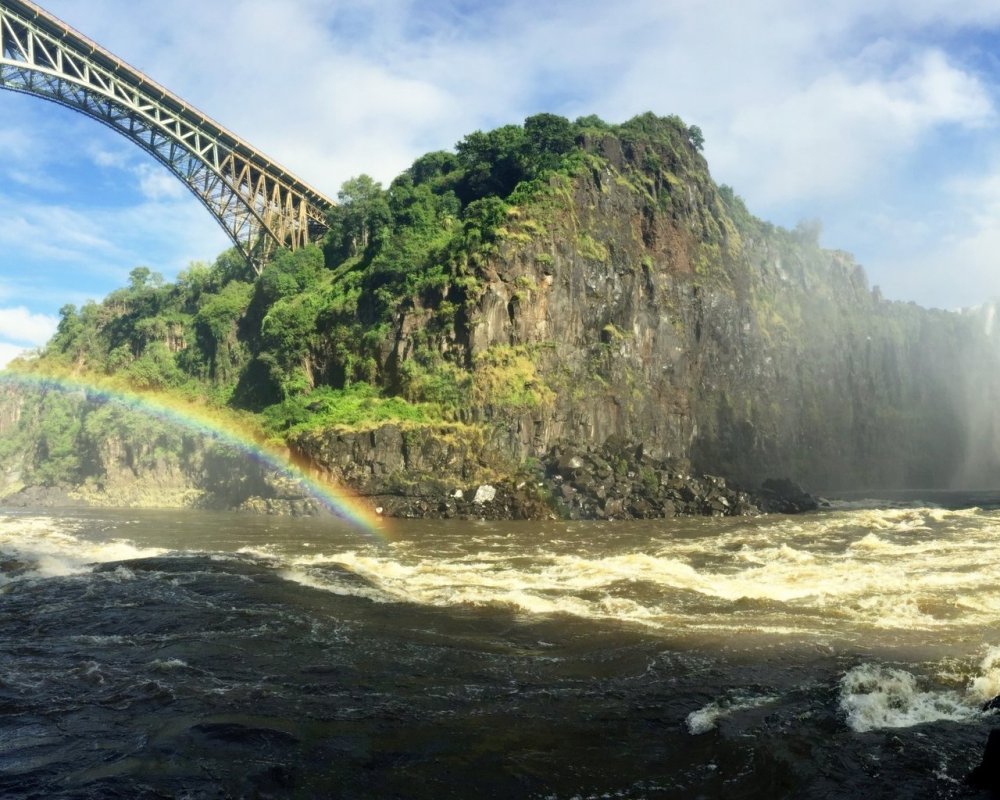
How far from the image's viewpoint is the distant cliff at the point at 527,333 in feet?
157

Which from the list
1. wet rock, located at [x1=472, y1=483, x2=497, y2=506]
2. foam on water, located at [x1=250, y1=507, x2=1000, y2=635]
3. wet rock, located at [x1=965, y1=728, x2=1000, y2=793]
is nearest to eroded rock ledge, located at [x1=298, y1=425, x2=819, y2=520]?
wet rock, located at [x1=472, y1=483, x2=497, y2=506]

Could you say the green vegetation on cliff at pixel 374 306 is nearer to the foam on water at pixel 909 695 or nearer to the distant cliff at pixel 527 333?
the distant cliff at pixel 527 333

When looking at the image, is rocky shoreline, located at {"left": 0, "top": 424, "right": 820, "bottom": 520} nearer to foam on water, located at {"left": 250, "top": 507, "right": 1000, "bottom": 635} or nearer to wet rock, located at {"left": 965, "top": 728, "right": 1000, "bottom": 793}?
foam on water, located at {"left": 250, "top": 507, "right": 1000, "bottom": 635}

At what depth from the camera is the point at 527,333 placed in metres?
50.4

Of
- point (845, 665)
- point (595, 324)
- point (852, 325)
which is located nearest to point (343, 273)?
point (595, 324)

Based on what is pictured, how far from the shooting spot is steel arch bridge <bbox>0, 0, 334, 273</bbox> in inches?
1903

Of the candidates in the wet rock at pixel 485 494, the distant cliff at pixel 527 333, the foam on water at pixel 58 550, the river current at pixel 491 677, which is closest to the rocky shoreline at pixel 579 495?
the wet rock at pixel 485 494

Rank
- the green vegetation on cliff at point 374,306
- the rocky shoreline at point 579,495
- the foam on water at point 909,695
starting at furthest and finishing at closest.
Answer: the green vegetation on cliff at point 374,306 < the rocky shoreline at point 579,495 < the foam on water at point 909,695

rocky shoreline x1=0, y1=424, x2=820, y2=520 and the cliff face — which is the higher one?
the cliff face

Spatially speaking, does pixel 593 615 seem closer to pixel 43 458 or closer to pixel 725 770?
pixel 725 770

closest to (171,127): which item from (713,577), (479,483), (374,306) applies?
(374,306)

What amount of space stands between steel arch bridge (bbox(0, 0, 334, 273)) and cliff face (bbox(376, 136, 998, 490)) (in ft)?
88.4

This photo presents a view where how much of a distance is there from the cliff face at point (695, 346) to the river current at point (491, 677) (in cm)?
2784

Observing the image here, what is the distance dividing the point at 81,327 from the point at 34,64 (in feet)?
117
